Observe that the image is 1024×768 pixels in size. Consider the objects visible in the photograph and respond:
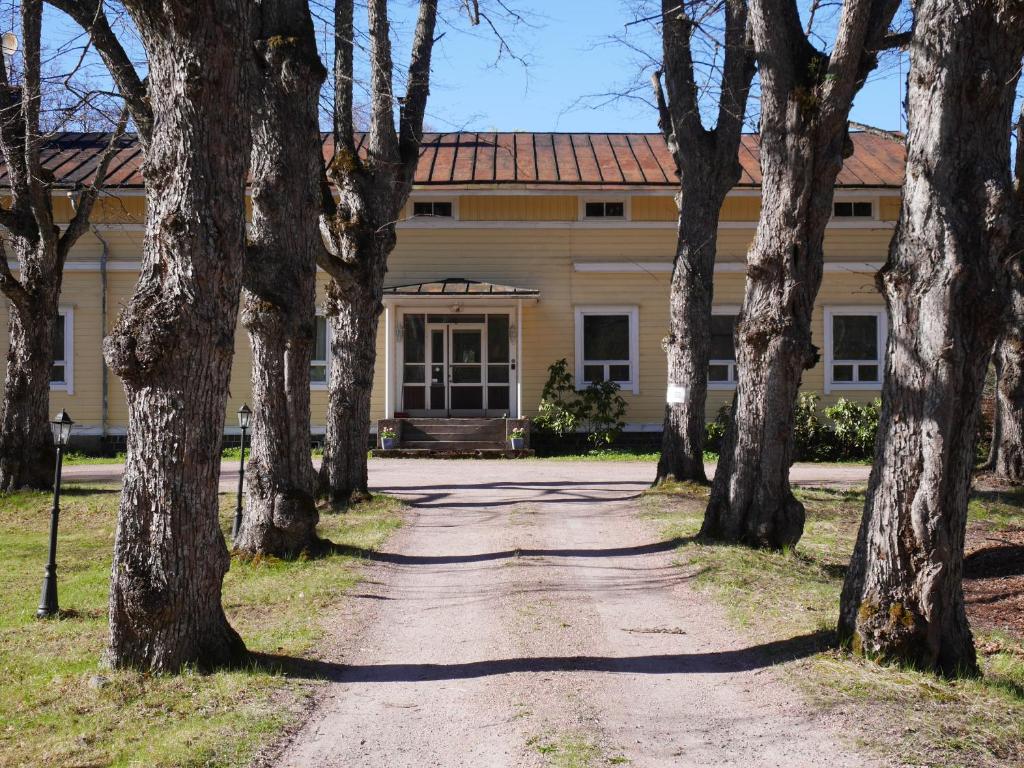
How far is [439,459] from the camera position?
68.9 ft

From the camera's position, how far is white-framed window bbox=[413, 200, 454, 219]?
2295 cm

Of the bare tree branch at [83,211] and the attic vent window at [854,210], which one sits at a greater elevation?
the attic vent window at [854,210]


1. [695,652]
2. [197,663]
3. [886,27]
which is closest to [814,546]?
[695,652]

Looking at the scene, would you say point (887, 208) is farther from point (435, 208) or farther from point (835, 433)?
point (435, 208)

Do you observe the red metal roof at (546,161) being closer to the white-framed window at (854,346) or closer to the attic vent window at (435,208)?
the attic vent window at (435,208)

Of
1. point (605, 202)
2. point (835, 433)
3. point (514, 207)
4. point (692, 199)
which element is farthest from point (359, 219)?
point (835, 433)

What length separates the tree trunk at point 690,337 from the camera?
45.9 feet

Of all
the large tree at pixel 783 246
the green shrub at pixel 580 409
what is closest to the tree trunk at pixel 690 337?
the large tree at pixel 783 246

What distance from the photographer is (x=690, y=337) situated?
46.4 feet

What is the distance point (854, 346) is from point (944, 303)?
1841 centimetres

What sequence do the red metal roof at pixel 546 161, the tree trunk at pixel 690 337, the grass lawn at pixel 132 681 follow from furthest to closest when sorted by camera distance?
1. the red metal roof at pixel 546 161
2. the tree trunk at pixel 690 337
3. the grass lawn at pixel 132 681

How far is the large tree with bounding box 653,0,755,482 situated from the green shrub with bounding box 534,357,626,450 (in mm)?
7697

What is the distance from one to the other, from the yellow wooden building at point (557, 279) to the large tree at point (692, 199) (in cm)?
839

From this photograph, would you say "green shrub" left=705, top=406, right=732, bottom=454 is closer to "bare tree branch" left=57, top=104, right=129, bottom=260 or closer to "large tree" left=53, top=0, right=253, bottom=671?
"bare tree branch" left=57, top=104, right=129, bottom=260
